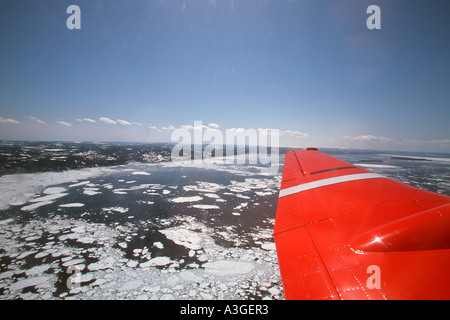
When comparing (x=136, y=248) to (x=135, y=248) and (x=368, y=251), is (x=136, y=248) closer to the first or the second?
(x=135, y=248)

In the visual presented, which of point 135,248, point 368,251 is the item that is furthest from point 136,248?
point 368,251

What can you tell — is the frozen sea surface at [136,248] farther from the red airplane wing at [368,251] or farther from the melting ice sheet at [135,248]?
the red airplane wing at [368,251]

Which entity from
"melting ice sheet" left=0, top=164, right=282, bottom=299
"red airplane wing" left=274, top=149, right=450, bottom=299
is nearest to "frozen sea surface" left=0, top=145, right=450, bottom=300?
"melting ice sheet" left=0, top=164, right=282, bottom=299

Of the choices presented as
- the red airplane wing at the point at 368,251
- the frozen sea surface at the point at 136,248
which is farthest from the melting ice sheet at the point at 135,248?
the red airplane wing at the point at 368,251

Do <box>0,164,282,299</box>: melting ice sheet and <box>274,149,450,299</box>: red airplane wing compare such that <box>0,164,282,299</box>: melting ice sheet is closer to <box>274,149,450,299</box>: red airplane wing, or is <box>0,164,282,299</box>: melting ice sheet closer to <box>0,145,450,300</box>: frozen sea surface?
<box>0,145,450,300</box>: frozen sea surface
